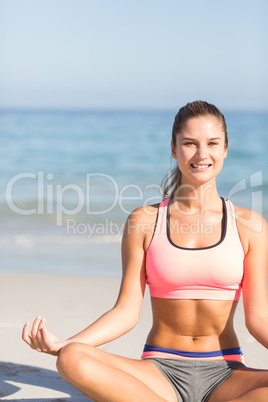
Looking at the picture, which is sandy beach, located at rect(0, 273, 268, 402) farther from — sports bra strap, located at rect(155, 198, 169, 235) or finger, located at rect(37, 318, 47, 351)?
sports bra strap, located at rect(155, 198, 169, 235)

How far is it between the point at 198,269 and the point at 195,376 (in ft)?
1.45

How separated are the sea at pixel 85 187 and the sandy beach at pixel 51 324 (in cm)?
82

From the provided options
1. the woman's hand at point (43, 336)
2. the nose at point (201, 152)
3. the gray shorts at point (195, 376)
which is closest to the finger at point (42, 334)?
the woman's hand at point (43, 336)

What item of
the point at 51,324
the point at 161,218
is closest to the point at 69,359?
the point at 161,218

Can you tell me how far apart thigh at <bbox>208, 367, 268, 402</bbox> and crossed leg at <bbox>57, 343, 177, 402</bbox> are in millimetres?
239

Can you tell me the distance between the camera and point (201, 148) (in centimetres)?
277

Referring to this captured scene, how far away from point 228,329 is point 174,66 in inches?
1746

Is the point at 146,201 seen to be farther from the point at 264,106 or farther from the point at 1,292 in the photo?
the point at 264,106

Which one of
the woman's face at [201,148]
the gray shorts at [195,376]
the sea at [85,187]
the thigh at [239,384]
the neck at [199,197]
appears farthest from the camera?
the sea at [85,187]

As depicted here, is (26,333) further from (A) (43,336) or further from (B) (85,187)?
(B) (85,187)

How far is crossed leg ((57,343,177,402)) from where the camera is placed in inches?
94.9

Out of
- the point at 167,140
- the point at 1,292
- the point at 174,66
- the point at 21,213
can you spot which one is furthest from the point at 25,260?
the point at 174,66

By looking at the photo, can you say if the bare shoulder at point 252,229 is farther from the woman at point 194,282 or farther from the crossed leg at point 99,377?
the crossed leg at point 99,377

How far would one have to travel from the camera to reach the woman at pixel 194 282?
2.68 metres
